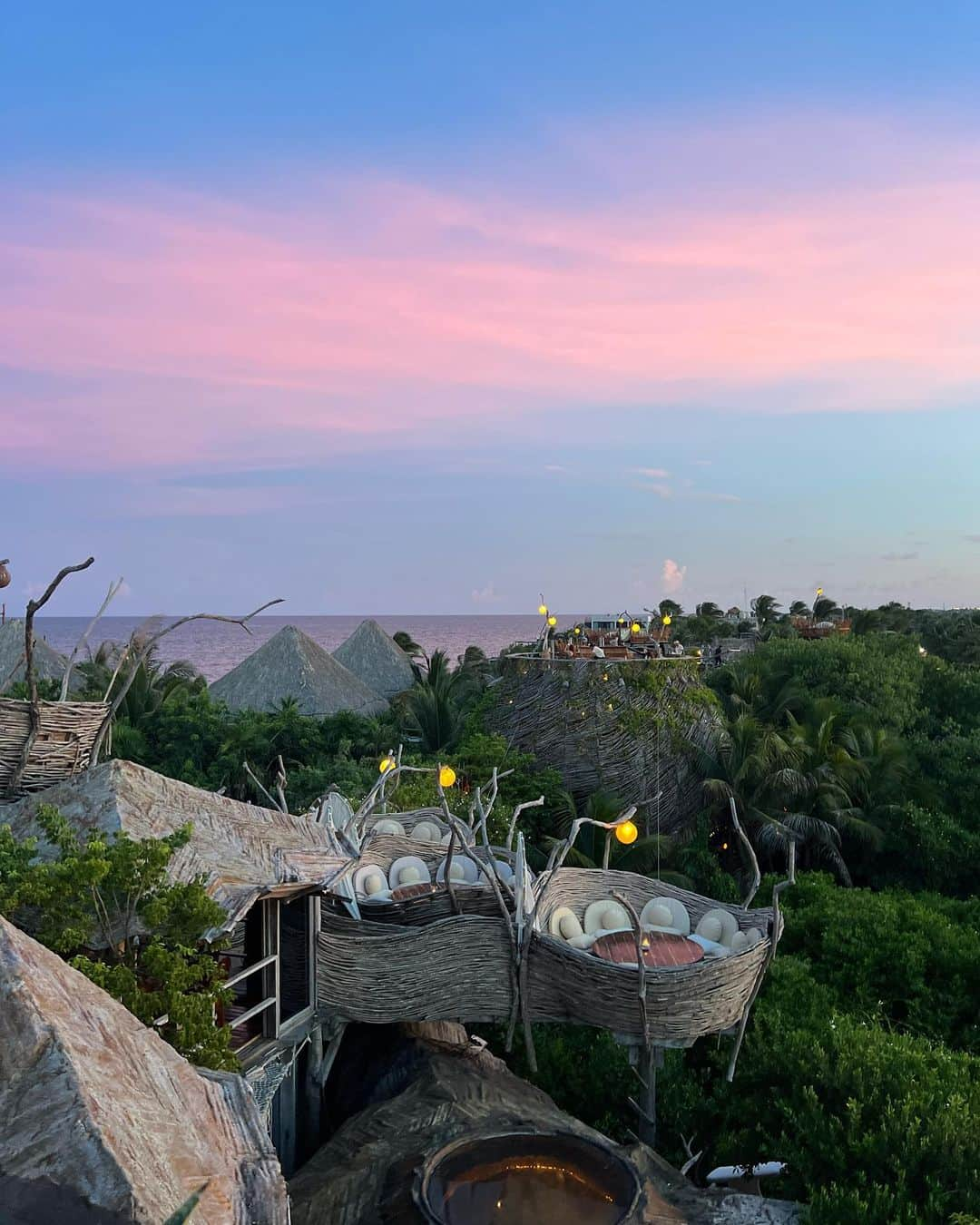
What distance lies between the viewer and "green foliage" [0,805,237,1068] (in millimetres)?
5898

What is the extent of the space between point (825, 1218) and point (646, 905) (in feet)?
9.83

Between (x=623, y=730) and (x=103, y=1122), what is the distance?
16.4 m

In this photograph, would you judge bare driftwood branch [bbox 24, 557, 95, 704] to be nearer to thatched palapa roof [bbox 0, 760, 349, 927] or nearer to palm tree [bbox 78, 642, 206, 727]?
thatched palapa roof [bbox 0, 760, 349, 927]

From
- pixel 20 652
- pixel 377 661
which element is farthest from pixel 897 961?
pixel 20 652

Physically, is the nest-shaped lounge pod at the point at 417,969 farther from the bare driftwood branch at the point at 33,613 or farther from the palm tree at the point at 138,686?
the palm tree at the point at 138,686

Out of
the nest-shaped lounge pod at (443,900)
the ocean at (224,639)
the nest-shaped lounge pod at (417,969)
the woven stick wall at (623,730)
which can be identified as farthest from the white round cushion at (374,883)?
the ocean at (224,639)

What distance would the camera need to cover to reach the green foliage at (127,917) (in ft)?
19.4

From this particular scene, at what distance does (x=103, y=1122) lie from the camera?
3.08 meters

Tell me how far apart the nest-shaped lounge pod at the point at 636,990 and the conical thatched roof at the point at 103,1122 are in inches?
177

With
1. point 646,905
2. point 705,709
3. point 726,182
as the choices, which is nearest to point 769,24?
point 726,182

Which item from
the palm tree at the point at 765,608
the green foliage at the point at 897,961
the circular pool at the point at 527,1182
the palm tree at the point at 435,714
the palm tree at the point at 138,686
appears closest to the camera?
the circular pool at the point at 527,1182

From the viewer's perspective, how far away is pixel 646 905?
31.4ft

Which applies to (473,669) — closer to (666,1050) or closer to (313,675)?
(313,675)

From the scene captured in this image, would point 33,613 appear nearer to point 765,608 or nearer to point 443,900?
point 443,900
